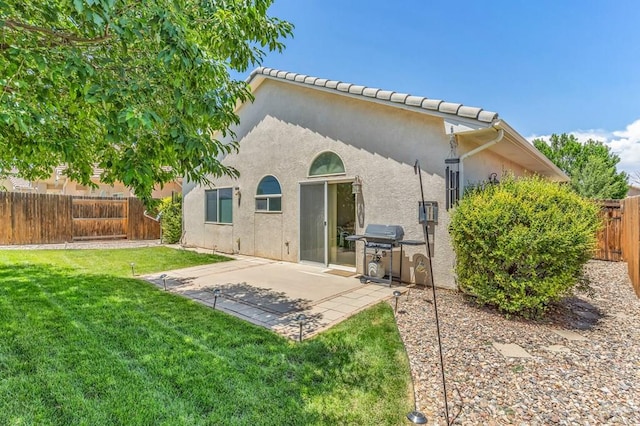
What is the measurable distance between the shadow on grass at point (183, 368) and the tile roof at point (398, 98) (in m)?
4.13

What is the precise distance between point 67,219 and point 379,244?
15.2 m

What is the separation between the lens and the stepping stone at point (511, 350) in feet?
13.2

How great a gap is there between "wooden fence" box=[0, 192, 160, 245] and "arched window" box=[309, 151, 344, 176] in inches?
483

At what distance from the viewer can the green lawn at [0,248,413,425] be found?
9.14 feet

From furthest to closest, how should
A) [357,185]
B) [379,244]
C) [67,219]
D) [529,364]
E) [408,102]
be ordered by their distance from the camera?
[67,219], [357,185], [379,244], [408,102], [529,364]

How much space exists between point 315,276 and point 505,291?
434 centimetres

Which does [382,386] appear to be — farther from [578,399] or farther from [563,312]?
[563,312]

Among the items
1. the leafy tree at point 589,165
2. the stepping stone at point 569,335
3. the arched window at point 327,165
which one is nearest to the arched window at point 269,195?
Result: the arched window at point 327,165

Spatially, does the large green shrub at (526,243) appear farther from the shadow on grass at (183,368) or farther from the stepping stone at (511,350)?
the shadow on grass at (183,368)

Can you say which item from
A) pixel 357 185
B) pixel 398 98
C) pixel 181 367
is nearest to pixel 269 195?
pixel 357 185

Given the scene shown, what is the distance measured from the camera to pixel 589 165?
23500 mm

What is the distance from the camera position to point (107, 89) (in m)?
3.11

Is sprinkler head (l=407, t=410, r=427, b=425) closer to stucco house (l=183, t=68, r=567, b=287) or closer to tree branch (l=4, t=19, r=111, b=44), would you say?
stucco house (l=183, t=68, r=567, b=287)

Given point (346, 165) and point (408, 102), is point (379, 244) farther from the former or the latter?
point (408, 102)
